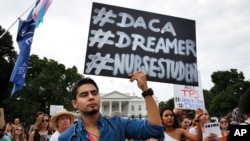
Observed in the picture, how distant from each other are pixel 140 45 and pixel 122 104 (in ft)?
382

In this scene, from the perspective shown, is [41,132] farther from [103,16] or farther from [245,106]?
[245,106]

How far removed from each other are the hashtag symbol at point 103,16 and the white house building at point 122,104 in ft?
358

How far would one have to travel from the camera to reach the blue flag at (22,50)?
34.5 feet

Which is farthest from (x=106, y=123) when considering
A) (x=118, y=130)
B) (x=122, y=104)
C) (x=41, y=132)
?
(x=122, y=104)

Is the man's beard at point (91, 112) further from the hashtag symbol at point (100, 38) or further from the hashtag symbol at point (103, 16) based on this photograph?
the hashtag symbol at point (103, 16)

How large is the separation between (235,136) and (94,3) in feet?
9.67

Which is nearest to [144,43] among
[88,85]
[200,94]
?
[88,85]

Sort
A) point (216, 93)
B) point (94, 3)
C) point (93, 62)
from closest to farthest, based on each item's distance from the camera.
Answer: point (93, 62) < point (94, 3) < point (216, 93)

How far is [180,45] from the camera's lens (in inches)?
206

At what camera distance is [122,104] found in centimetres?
12069

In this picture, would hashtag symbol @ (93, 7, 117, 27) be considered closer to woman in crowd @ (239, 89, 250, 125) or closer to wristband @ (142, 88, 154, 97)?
wristband @ (142, 88, 154, 97)

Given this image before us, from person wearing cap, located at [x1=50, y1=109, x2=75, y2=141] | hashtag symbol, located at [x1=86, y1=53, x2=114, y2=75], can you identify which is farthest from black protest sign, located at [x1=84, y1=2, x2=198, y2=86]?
person wearing cap, located at [x1=50, y1=109, x2=75, y2=141]

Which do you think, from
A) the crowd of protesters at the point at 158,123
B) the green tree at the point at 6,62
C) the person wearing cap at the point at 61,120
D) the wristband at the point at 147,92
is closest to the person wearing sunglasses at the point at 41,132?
the crowd of protesters at the point at 158,123

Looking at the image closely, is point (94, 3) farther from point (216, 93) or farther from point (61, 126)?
point (216, 93)
